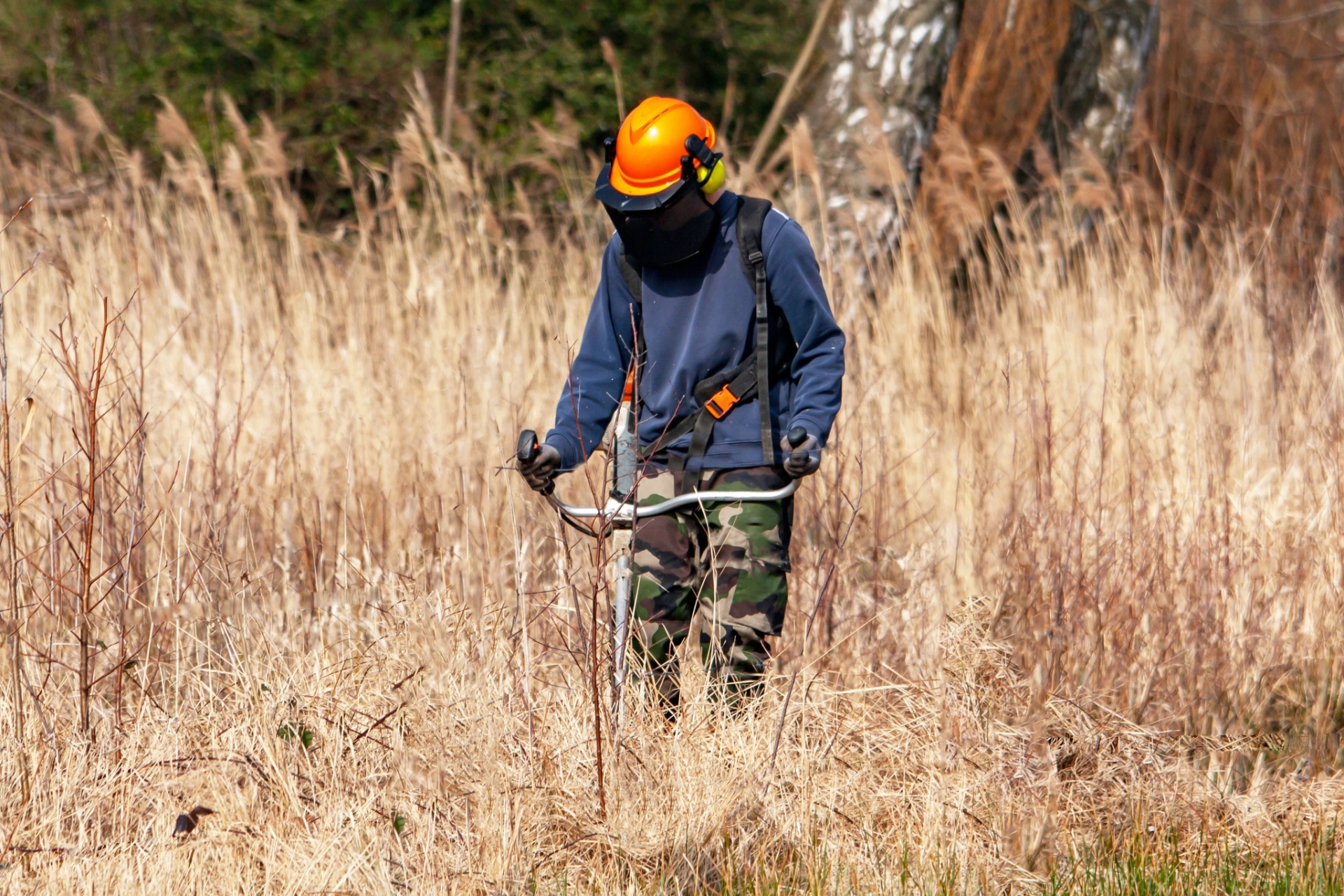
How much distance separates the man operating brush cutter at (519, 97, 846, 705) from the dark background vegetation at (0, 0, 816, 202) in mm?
5594

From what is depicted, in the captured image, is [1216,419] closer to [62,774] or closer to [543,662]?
[543,662]

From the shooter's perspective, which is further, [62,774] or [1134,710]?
[1134,710]

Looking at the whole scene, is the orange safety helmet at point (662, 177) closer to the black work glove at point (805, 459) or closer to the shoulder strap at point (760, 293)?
the shoulder strap at point (760, 293)

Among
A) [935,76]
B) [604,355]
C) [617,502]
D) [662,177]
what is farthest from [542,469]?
[935,76]

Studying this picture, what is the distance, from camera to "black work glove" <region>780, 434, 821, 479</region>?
3.15 m

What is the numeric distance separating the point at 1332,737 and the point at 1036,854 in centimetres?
142

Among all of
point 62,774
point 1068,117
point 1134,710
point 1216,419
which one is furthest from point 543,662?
point 1068,117

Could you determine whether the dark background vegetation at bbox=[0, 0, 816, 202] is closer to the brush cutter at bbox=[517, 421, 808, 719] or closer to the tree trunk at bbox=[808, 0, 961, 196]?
the tree trunk at bbox=[808, 0, 961, 196]

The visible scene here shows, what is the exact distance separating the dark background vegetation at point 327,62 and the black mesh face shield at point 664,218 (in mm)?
5629

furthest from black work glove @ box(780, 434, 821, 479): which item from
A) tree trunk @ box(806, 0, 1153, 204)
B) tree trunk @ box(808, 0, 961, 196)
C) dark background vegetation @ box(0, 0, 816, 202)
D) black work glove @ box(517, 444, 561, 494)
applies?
dark background vegetation @ box(0, 0, 816, 202)

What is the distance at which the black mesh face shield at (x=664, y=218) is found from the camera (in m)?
3.33

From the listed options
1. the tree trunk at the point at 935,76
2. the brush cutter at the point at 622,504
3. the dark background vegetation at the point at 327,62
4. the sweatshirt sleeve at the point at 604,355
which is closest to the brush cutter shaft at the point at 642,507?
the brush cutter at the point at 622,504

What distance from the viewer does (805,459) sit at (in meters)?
3.16

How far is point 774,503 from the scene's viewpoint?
3.54m
